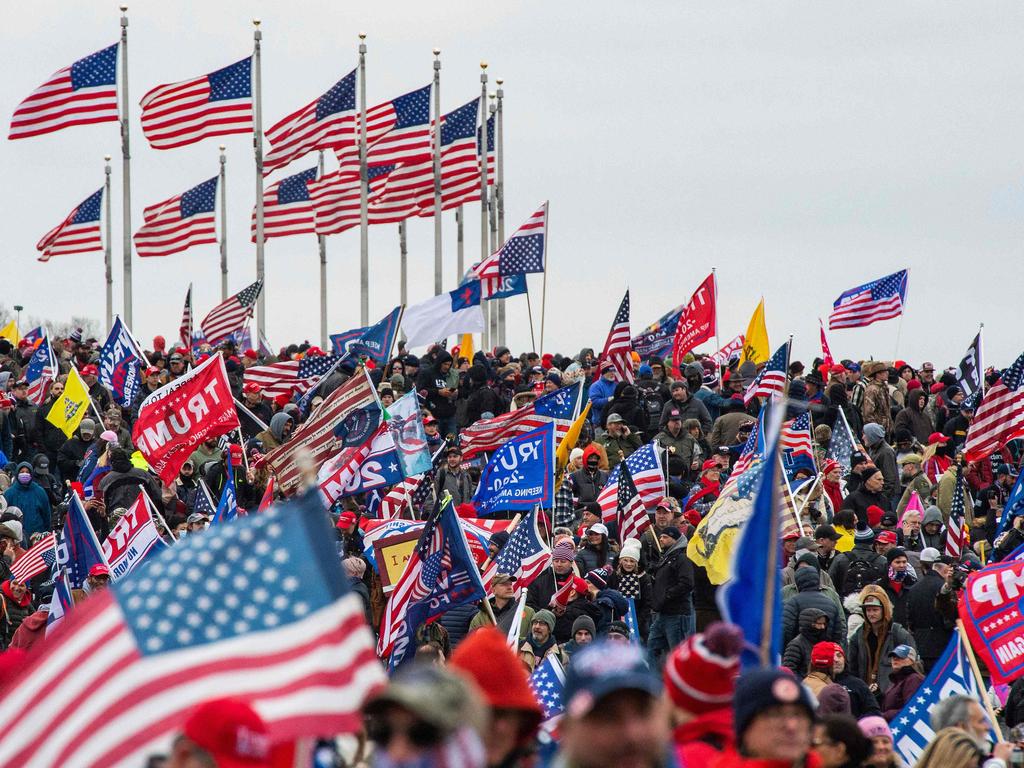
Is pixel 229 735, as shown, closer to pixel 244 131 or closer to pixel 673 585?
pixel 673 585

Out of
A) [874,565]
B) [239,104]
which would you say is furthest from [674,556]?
[239,104]

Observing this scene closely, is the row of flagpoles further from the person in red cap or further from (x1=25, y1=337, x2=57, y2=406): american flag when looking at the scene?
the person in red cap

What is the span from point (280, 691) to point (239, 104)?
32.9 metres

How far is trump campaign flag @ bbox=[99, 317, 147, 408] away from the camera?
94.8 feet

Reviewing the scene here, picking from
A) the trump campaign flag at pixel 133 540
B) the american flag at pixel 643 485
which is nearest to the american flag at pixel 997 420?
the american flag at pixel 643 485

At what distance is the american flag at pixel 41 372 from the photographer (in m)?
30.0

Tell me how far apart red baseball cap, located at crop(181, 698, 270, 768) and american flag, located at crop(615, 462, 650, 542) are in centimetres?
1437

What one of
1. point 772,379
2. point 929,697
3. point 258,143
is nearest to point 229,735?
point 929,697

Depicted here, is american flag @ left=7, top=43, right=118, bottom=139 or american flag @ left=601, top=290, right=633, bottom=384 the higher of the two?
american flag @ left=7, top=43, right=118, bottom=139

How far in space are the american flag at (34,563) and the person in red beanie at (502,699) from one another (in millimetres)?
14393

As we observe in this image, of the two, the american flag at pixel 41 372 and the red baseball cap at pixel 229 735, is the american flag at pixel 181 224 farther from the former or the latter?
the red baseball cap at pixel 229 735

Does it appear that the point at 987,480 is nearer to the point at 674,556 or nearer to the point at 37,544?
the point at 674,556

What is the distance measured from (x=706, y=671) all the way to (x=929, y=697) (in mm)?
6267

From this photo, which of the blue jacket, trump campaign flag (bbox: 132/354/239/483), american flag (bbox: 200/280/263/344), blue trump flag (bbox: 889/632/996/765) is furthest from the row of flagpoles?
blue trump flag (bbox: 889/632/996/765)
